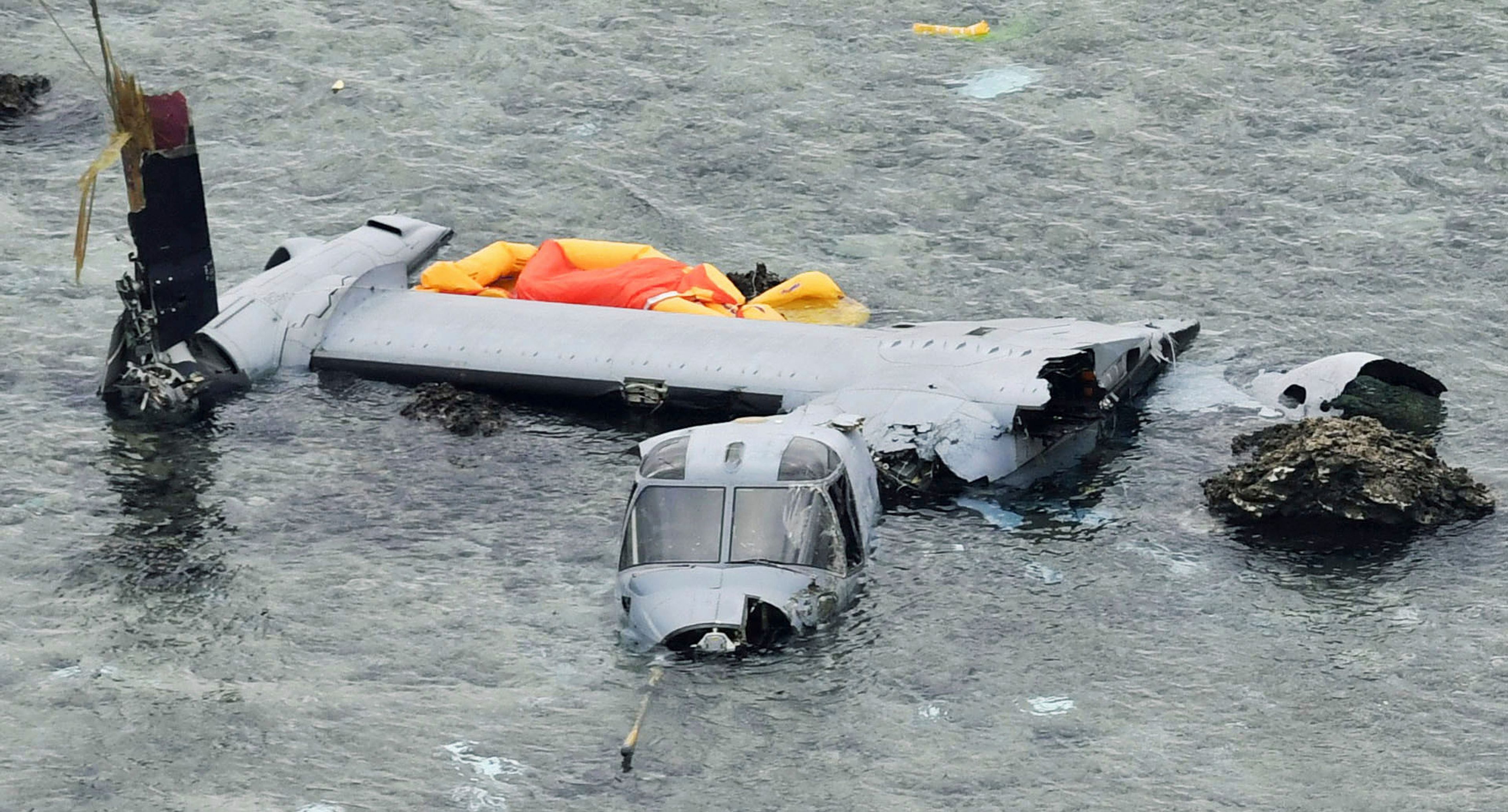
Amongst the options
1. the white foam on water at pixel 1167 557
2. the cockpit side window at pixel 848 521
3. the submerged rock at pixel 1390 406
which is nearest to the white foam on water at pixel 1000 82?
the submerged rock at pixel 1390 406

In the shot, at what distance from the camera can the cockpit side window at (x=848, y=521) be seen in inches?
1075

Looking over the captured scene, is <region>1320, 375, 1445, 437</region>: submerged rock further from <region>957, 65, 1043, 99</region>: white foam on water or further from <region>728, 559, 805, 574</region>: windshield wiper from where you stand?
<region>957, 65, 1043, 99</region>: white foam on water

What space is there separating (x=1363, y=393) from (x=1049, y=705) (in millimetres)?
10385

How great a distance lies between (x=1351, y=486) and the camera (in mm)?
29109

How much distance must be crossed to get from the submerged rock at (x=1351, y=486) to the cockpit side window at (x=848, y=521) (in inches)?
235

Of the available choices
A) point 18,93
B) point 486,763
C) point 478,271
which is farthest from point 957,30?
point 486,763

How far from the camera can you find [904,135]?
44.2m

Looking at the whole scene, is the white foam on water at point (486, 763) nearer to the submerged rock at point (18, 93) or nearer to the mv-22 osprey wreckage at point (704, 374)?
the mv-22 osprey wreckage at point (704, 374)

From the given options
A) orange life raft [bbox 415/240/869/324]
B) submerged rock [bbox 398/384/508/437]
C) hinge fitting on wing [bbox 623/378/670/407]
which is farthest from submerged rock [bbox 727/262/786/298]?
submerged rock [bbox 398/384/508/437]

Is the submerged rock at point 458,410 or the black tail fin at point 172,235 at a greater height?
the black tail fin at point 172,235

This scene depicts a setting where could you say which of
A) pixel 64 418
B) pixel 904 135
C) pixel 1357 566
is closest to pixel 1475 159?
pixel 904 135

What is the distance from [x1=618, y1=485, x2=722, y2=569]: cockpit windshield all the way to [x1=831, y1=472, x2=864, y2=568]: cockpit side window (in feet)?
5.55

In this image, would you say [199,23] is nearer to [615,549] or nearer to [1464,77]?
[615,549]

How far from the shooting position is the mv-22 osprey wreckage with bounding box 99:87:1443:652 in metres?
26.5
